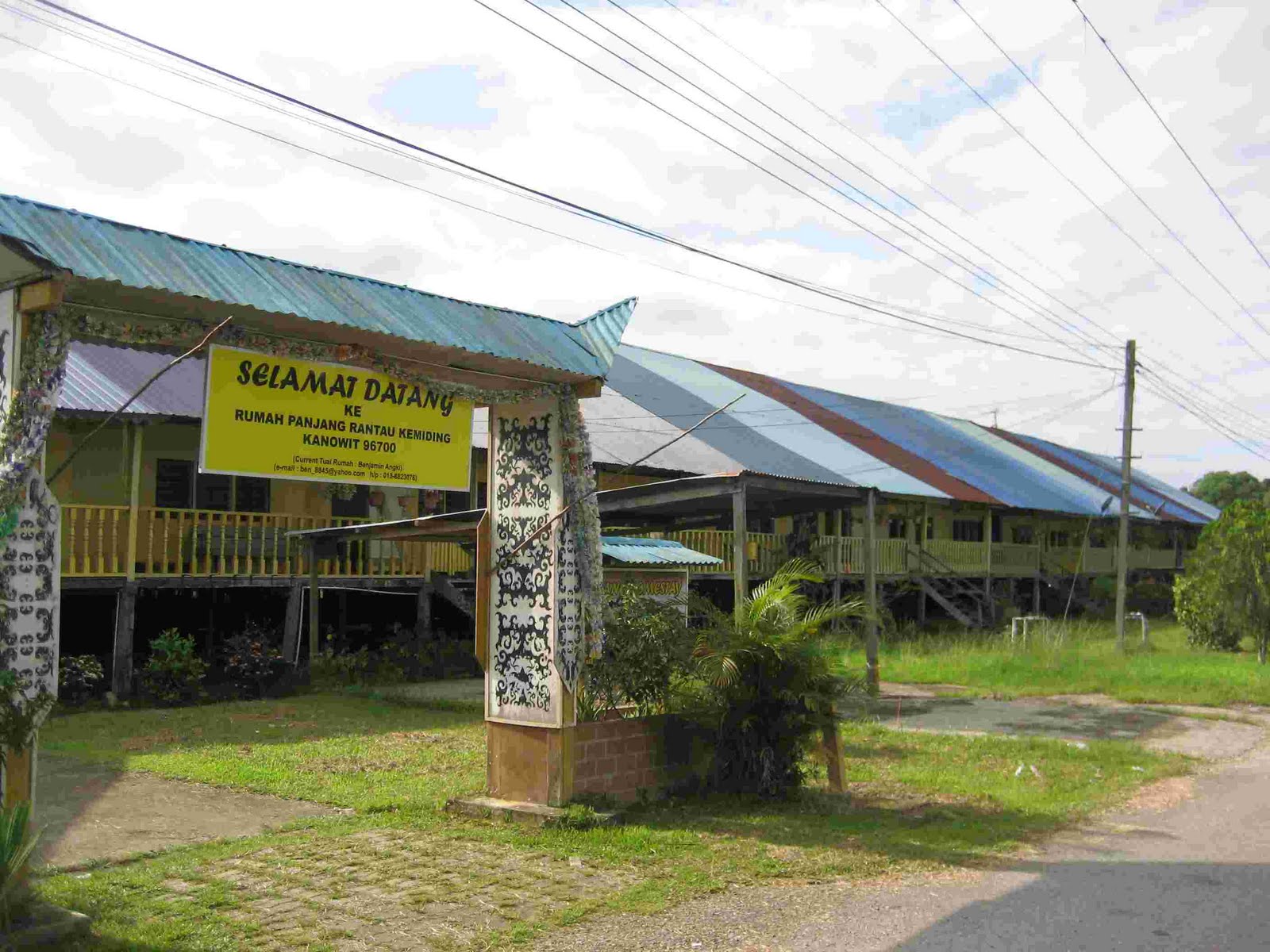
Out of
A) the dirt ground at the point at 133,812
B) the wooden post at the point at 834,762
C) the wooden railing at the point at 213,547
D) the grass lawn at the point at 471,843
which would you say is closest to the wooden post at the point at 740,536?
the grass lawn at the point at 471,843

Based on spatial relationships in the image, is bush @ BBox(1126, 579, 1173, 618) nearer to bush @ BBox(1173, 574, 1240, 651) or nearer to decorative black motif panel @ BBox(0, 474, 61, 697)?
bush @ BBox(1173, 574, 1240, 651)

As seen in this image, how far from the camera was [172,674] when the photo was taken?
16.1 metres

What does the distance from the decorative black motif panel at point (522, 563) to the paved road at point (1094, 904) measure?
291 centimetres

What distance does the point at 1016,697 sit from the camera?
680 inches

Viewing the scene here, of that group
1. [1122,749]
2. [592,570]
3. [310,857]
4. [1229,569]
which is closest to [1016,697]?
[1122,749]

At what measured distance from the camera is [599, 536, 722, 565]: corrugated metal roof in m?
13.7

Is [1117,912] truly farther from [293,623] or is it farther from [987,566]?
[987,566]

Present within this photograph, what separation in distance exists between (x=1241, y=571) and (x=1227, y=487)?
7280 centimetres

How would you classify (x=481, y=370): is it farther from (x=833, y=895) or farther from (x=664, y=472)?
(x=664, y=472)

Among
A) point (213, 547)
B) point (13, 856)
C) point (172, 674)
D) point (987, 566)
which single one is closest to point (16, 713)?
point (13, 856)

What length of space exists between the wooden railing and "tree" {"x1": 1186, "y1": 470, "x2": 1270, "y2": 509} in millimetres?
76041

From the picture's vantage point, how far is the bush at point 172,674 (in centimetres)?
1577

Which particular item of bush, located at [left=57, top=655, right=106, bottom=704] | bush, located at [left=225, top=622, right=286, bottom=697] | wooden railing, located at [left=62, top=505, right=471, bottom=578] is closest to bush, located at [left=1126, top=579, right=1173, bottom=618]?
wooden railing, located at [left=62, top=505, right=471, bottom=578]

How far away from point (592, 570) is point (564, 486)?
0.64 metres
